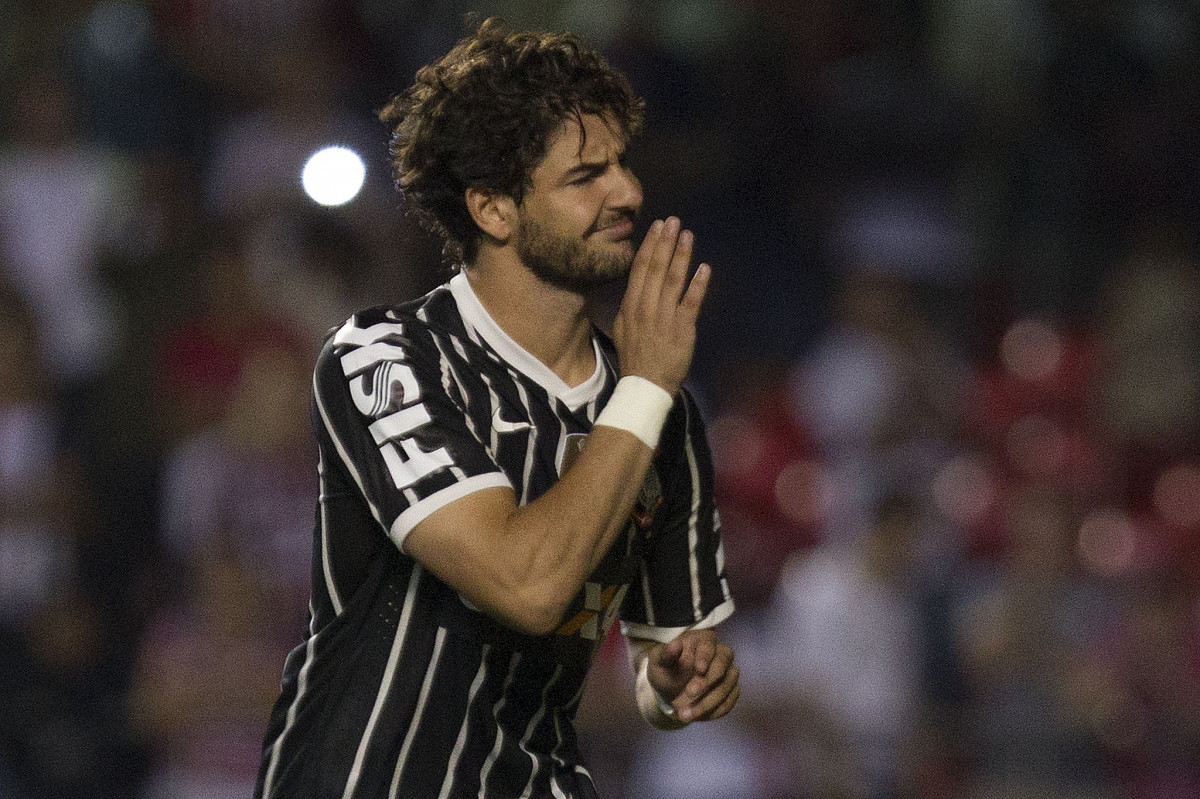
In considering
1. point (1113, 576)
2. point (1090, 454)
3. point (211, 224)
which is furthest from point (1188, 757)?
point (211, 224)

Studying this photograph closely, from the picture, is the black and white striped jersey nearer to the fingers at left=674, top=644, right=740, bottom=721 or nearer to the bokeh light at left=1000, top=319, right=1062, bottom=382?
the fingers at left=674, top=644, right=740, bottom=721

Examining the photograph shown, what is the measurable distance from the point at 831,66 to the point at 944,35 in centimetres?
60

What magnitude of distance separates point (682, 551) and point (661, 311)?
645 millimetres

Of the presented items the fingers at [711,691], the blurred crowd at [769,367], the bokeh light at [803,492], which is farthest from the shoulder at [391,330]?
the bokeh light at [803,492]

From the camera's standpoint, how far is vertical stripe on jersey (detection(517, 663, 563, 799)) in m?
2.70

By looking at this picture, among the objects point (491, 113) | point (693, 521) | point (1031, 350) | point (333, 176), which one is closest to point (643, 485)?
point (693, 521)

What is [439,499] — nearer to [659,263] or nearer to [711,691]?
[659,263]

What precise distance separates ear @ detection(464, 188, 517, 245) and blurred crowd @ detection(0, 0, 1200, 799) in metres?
2.83

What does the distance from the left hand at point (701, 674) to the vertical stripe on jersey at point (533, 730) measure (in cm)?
19

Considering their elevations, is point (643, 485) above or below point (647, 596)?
above

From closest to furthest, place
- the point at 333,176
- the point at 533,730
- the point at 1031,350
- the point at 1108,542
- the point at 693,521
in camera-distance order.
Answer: the point at 533,730
the point at 693,521
the point at 333,176
the point at 1108,542
the point at 1031,350

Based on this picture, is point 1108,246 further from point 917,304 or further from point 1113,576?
point 1113,576

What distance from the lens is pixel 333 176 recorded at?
17.8ft

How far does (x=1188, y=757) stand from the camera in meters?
5.52
